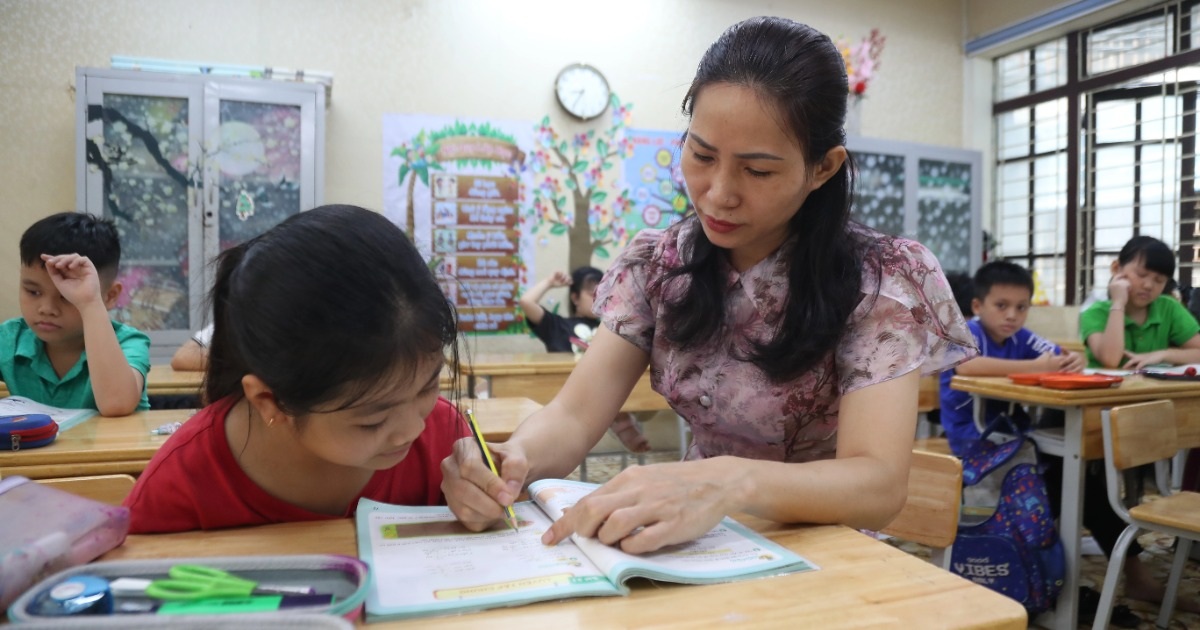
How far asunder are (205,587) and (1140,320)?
414cm

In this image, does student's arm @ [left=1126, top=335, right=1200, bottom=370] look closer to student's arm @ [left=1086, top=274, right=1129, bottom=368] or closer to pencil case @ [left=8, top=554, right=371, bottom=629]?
student's arm @ [left=1086, top=274, right=1129, bottom=368]

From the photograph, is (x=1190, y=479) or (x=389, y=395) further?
(x=1190, y=479)

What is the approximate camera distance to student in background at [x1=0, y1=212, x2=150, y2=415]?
183 centimetres

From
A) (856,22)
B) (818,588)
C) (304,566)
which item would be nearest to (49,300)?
(304,566)

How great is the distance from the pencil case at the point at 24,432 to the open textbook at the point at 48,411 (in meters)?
0.18

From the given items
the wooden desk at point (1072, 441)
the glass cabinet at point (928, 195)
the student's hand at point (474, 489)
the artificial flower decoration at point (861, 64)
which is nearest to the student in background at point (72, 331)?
the student's hand at point (474, 489)

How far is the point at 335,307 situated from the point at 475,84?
159 inches

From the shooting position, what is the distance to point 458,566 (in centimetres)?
70

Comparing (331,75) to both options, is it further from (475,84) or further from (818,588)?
(818,588)

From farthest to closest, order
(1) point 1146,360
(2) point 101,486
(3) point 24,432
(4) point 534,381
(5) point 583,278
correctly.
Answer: (5) point 583,278 < (1) point 1146,360 < (4) point 534,381 < (3) point 24,432 < (2) point 101,486

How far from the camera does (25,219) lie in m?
3.83

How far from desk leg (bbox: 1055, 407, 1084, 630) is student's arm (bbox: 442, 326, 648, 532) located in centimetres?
169

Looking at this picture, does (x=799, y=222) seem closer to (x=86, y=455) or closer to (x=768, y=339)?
(x=768, y=339)

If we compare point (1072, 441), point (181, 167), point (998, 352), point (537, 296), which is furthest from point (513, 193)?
point (1072, 441)
